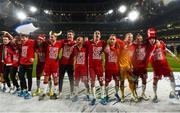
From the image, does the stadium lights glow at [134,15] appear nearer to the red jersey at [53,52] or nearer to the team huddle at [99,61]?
the team huddle at [99,61]

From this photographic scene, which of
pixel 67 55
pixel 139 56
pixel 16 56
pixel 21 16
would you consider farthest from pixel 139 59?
pixel 21 16

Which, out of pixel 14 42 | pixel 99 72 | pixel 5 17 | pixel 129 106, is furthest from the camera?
pixel 5 17

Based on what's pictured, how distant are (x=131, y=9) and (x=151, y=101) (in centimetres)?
5742

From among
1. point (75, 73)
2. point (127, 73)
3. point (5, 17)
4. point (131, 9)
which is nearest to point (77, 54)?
point (75, 73)

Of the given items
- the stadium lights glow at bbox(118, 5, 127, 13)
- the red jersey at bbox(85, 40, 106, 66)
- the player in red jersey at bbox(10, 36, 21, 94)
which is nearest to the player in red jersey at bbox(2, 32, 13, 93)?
the player in red jersey at bbox(10, 36, 21, 94)

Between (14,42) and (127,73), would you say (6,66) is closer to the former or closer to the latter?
(14,42)

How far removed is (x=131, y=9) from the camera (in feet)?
215

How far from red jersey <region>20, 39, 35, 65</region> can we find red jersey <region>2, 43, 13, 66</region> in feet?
3.19

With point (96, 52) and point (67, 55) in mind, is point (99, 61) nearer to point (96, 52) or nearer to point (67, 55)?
point (96, 52)

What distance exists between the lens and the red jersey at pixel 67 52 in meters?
10.2

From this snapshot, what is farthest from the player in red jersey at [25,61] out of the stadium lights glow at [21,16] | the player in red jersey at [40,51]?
the stadium lights glow at [21,16]

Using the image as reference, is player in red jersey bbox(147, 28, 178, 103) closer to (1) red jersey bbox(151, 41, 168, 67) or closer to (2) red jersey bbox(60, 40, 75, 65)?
(1) red jersey bbox(151, 41, 168, 67)

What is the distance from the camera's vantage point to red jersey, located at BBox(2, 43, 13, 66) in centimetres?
1140

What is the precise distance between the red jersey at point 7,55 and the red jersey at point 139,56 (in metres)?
4.49
